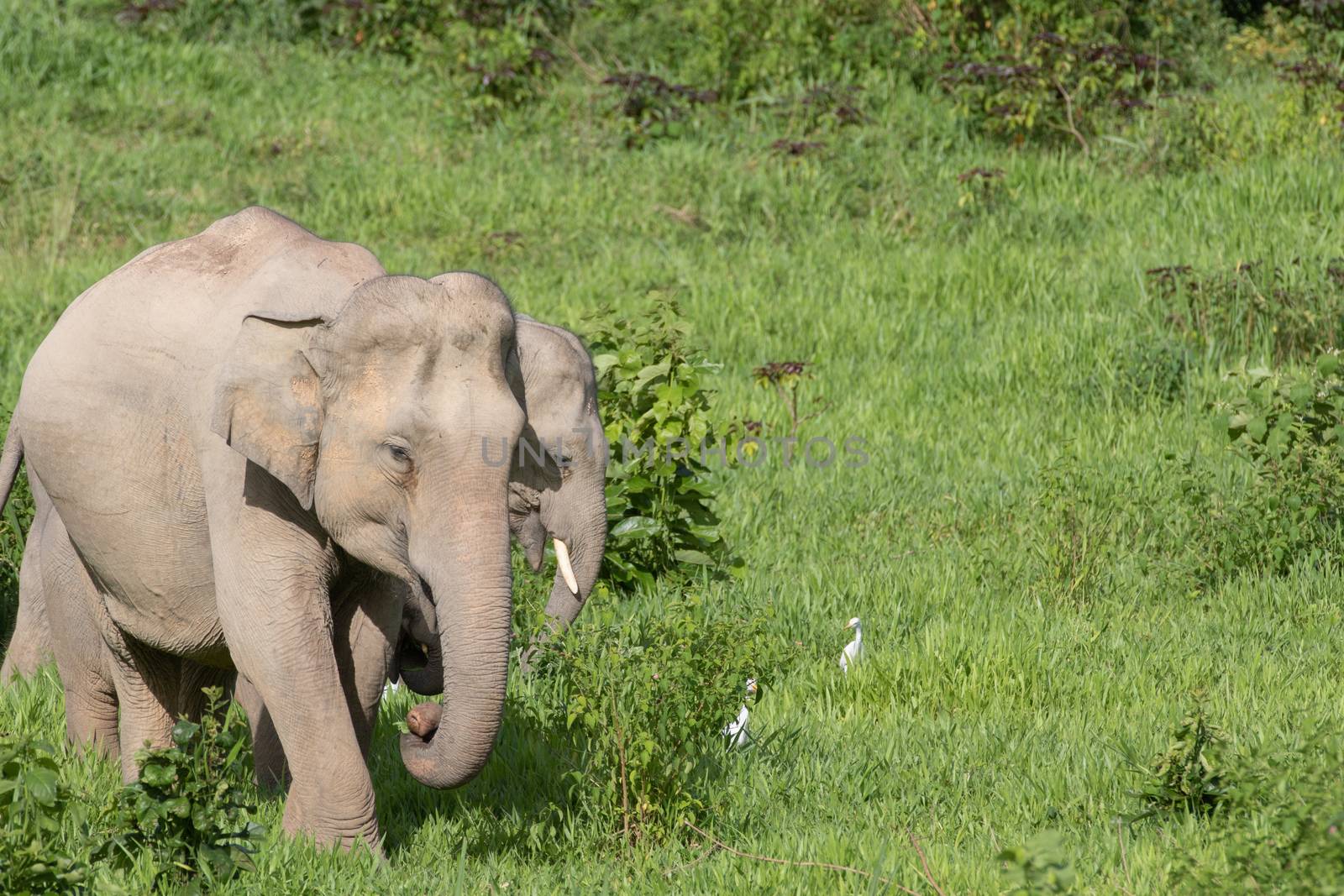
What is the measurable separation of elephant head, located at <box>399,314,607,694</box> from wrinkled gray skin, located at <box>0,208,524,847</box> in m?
0.25

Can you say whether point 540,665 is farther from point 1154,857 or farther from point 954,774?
point 1154,857

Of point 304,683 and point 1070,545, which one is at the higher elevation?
point 304,683

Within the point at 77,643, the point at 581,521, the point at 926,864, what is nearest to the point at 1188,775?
the point at 926,864

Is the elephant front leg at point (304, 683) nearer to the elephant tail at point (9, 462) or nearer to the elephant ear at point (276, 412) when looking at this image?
the elephant ear at point (276, 412)

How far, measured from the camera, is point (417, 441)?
13.7 feet

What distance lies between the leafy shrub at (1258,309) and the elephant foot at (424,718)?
20.9ft

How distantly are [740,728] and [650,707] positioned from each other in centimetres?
64

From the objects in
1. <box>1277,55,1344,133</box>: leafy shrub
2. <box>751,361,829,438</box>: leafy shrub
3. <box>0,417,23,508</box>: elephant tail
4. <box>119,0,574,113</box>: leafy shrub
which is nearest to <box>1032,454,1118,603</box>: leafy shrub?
<box>751,361,829,438</box>: leafy shrub

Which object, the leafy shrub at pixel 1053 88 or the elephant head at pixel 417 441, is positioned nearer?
the elephant head at pixel 417 441

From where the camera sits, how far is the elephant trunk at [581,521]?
15.4 ft

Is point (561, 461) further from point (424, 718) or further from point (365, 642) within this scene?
point (365, 642)

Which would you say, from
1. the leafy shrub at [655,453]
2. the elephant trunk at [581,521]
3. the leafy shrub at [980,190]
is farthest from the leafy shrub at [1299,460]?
the leafy shrub at [980,190]

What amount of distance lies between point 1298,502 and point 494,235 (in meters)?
6.52

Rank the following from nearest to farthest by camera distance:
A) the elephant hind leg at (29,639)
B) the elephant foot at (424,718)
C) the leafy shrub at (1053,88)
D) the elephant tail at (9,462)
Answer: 1. the elephant foot at (424,718)
2. the elephant tail at (9,462)
3. the elephant hind leg at (29,639)
4. the leafy shrub at (1053,88)
